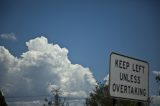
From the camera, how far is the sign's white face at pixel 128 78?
216 inches

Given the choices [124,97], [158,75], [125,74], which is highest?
[158,75]

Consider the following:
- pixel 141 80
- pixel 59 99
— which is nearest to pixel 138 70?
pixel 141 80

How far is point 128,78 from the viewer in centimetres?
588

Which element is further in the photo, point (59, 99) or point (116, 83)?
point (59, 99)

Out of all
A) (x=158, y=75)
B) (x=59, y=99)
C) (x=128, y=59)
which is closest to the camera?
(x=128, y=59)

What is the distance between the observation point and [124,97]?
18.8 ft

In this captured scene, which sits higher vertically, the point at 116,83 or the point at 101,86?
the point at 101,86

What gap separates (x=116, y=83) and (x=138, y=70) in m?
0.87

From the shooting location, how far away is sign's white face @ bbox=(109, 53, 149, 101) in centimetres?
548

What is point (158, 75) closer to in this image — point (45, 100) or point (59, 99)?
point (59, 99)

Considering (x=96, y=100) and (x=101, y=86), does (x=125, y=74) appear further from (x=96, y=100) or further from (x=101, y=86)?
(x=101, y=86)

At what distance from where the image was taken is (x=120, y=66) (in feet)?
18.6

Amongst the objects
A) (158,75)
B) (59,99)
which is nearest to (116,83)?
(158,75)

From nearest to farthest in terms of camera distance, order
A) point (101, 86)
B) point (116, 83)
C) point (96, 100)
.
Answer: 1. point (116, 83)
2. point (96, 100)
3. point (101, 86)
